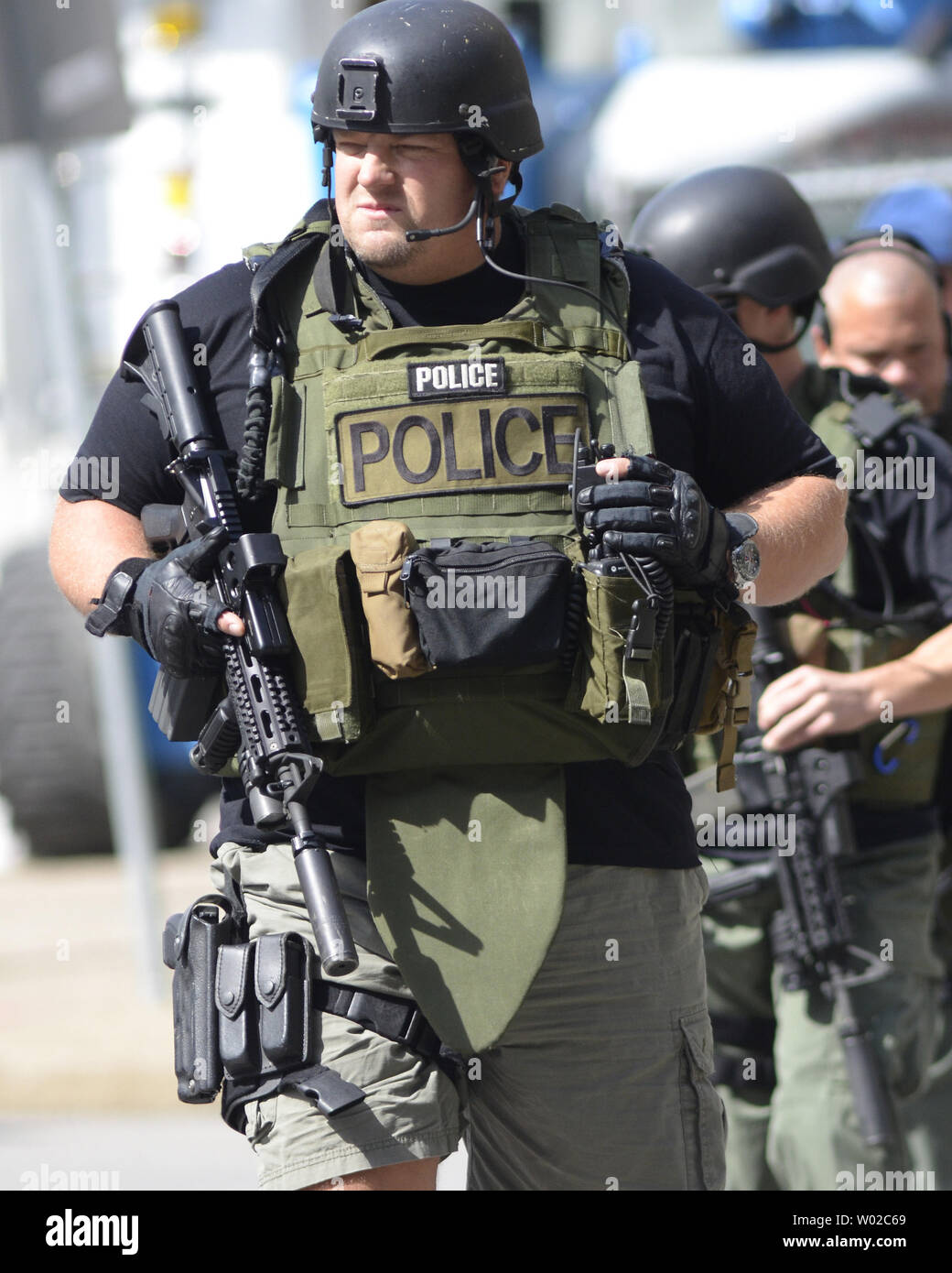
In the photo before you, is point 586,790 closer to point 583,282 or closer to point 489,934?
point 489,934

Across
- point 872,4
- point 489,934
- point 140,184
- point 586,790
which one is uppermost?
point 872,4

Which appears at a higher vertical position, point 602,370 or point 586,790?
point 602,370

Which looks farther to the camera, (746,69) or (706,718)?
(746,69)

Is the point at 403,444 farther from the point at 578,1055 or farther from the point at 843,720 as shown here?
the point at 843,720

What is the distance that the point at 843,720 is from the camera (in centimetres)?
396

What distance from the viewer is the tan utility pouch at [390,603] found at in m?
2.62

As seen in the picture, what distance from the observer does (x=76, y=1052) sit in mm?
6102

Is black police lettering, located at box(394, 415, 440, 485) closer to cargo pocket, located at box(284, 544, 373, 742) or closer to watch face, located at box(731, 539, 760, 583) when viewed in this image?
cargo pocket, located at box(284, 544, 373, 742)

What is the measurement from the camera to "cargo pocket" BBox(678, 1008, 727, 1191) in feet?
Result: 9.29

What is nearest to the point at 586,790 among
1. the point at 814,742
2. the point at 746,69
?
the point at 814,742

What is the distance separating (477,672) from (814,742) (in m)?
1.62

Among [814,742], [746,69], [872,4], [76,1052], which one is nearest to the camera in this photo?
[814,742]

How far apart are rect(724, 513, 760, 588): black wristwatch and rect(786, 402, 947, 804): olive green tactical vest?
1338 mm
